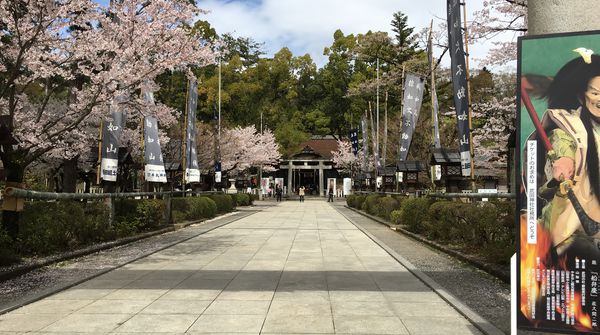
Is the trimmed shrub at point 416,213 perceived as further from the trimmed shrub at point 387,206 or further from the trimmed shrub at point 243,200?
the trimmed shrub at point 243,200

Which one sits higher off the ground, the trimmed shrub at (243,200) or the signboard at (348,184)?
the signboard at (348,184)

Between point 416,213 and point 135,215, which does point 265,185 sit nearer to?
point 135,215

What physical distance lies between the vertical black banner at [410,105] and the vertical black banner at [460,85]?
7944mm

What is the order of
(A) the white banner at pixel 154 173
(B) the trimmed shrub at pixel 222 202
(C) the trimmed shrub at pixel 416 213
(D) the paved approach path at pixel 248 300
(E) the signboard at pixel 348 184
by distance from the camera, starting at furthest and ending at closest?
(E) the signboard at pixel 348 184
(B) the trimmed shrub at pixel 222 202
(A) the white banner at pixel 154 173
(C) the trimmed shrub at pixel 416 213
(D) the paved approach path at pixel 248 300

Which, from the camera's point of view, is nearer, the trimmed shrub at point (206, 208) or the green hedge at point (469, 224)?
the green hedge at point (469, 224)

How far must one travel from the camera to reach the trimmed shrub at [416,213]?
13.8 meters

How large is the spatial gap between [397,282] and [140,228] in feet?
31.4

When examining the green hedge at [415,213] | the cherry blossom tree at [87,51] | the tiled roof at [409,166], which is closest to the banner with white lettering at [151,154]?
the cherry blossom tree at [87,51]

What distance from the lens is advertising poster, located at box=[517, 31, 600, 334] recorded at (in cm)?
314

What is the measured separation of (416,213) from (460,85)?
166 inches

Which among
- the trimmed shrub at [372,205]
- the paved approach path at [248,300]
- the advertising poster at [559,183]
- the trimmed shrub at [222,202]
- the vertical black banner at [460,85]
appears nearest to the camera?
the advertising poster at [559,183]

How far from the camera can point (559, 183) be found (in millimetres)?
3186

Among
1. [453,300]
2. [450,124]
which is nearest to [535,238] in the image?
[453,300]

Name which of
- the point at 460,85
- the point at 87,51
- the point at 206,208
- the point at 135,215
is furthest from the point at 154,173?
the point at 460,85
